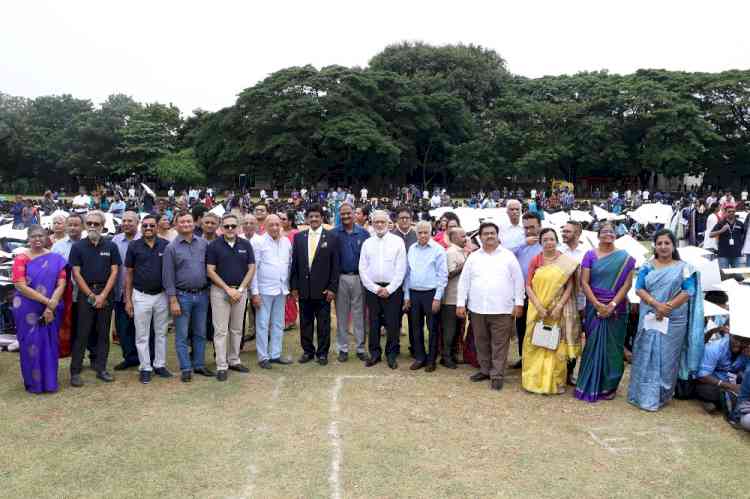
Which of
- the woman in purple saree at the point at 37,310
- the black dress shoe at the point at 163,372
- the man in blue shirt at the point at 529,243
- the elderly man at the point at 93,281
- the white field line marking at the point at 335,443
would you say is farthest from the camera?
the man in blue shirt at the point at 529,243

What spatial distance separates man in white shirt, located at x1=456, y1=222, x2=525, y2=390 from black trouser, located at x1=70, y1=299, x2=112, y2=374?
3573mm

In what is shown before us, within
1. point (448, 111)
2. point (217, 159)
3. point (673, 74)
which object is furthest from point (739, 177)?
point (217, 159)

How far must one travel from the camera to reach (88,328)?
6043 millimetres

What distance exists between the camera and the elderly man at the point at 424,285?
6.46 m

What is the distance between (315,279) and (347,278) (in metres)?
0.38

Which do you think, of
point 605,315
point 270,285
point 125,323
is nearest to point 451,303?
point 605,315

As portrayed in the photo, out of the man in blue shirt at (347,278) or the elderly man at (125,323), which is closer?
the elderly man at (125,323)

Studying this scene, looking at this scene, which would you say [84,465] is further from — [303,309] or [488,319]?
[488,319]

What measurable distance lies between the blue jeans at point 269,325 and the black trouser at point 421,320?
1.49m

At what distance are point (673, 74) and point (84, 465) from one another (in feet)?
165

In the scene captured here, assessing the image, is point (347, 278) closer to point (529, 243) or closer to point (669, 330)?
point (529, 243)

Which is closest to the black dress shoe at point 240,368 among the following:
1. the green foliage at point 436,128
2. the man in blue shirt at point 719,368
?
the man in blue shirt at point 719,368

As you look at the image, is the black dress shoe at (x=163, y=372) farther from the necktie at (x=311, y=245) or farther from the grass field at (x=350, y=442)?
the necktie at (x=311, y=245)

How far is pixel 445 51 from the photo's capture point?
48.3 m
